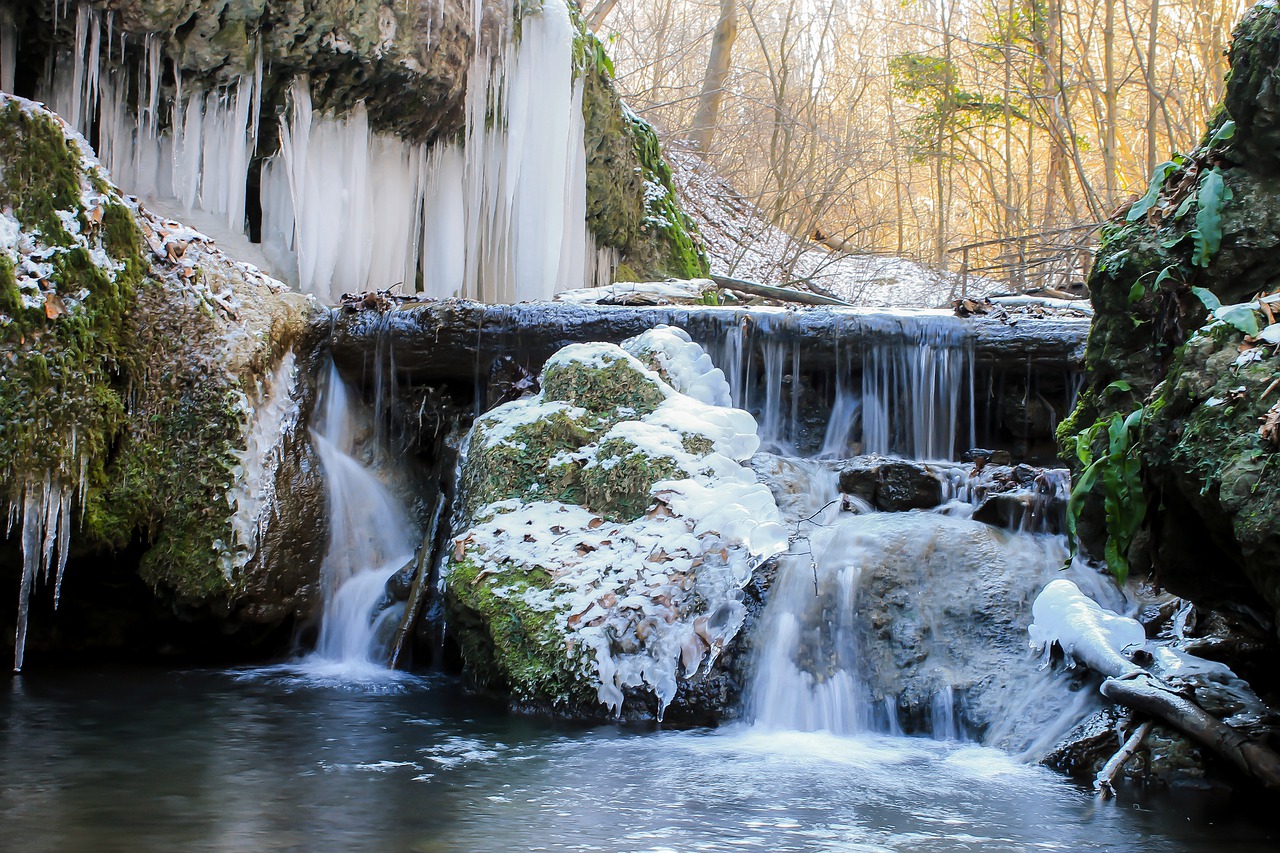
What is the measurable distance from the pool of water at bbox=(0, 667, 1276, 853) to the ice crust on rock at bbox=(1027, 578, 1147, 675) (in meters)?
0.53

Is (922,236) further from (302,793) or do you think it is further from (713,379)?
(302,793)

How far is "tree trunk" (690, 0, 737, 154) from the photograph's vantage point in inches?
643

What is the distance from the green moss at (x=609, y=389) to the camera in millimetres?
5789

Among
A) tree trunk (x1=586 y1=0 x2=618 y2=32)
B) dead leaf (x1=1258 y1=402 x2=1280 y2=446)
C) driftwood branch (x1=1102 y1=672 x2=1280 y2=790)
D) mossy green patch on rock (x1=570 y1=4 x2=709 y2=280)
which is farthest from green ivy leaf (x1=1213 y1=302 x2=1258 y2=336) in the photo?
tree trunk (x1=586 y1=0 x2=618 y2=32)

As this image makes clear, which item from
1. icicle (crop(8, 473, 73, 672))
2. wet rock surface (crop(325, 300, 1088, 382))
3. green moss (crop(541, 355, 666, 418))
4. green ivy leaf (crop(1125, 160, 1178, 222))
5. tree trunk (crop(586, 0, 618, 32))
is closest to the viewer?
green ivy leaf (crop(1125, 160, 1178, 222))

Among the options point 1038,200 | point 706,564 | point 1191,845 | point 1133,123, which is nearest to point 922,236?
point 1038,200

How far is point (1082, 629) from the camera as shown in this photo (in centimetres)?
442

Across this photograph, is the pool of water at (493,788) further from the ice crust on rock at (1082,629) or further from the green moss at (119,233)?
the green moss at (119,233)

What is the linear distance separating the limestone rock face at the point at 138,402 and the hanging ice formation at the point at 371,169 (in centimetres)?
194

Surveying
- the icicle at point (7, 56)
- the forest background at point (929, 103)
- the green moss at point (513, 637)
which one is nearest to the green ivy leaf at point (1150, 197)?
the green moss at point (513, 637)

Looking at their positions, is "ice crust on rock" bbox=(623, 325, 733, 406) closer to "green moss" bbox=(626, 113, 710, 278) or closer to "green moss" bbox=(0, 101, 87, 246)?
"green moss" bbox=(0, 101, 87, 246)

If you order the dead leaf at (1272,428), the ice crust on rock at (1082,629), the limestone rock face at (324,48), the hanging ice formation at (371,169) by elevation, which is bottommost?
the ice crust on rock at (1082,629)

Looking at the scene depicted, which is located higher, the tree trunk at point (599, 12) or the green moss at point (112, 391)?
the tree trunk at point (599, 12)

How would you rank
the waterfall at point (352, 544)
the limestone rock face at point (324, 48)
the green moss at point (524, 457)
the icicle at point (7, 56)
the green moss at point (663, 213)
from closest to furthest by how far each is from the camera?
the green moss at point (524, 457), the waterfall at point (352, 544), the icicle at point (7, 56), the limestone rock face at point (324, 48), the green moss at point (663, 213)
